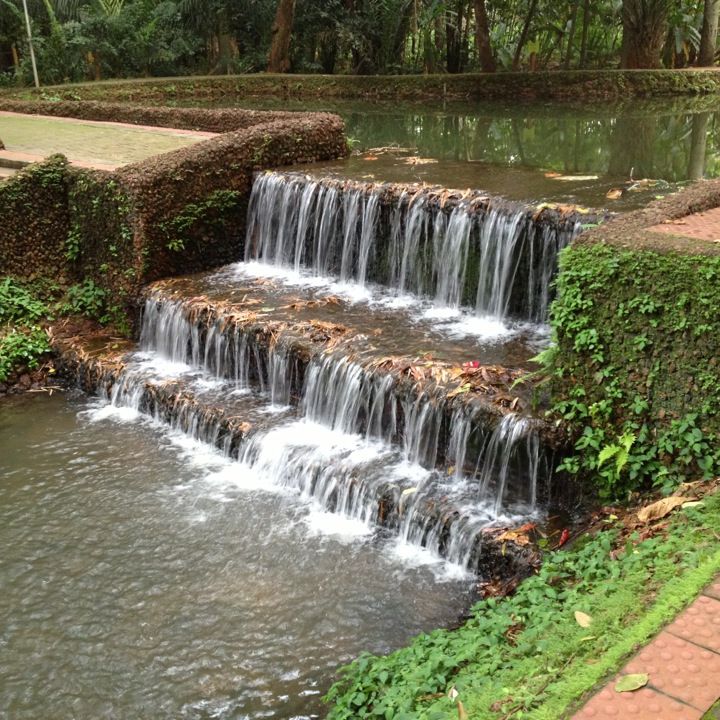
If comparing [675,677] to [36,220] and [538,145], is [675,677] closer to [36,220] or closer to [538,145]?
[36,220]

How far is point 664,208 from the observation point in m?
7.05

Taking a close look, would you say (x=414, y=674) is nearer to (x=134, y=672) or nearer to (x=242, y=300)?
(x=134, y=672)

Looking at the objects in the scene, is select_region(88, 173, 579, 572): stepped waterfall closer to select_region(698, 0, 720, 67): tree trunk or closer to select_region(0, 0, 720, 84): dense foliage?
select_region(0, 0, 720, 84): dense foliage

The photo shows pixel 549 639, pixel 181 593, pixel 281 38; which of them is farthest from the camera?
pixel 281 38

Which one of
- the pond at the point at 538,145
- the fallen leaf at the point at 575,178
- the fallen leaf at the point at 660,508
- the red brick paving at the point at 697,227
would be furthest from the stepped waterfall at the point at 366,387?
the fallen leaf at the point at 575,178

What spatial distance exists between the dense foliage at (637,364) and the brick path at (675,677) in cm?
203

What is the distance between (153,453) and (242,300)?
2.25 m

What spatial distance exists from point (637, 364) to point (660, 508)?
106 cm

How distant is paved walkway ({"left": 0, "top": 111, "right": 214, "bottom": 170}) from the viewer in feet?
39.9

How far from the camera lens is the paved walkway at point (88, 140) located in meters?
12.2

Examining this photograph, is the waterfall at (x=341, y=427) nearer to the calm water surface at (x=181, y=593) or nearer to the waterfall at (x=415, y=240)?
the waterfall at (x=415, y=240)

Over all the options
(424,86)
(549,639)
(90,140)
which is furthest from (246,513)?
(424,86)

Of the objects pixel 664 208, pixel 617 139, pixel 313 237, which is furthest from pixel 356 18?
pixel 664 208

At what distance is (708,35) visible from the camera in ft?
85.6
